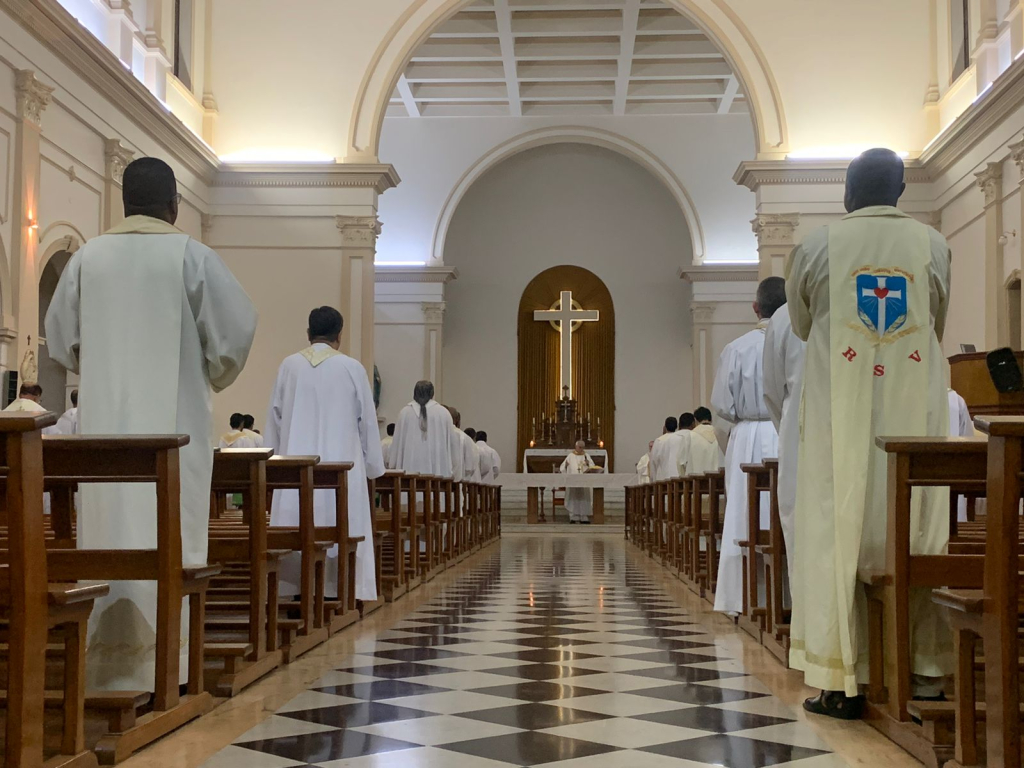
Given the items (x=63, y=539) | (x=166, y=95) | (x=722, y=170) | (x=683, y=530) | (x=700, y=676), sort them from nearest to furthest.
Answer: (x=63, y=539), (x=700, y=676), (x=683, y=530), (x=166, y=95), (x=722, y=170)

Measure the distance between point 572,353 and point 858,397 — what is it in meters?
19.5

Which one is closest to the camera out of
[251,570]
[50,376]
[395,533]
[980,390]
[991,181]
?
[251,570]

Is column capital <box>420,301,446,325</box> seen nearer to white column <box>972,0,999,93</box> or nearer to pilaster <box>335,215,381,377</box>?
pilaster <box>335,215,381,377</box>

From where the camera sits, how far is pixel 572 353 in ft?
75.8

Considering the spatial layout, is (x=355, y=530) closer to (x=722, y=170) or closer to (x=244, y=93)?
(x=244, y=93)

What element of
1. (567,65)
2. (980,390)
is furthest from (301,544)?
(567,65)

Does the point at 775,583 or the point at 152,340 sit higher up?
the point at 152,340

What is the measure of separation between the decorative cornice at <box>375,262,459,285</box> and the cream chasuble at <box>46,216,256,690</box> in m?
17.6

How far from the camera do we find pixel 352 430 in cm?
639

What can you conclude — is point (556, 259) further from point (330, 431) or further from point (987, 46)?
point (330, 431)

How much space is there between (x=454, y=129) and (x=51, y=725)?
18.9 m

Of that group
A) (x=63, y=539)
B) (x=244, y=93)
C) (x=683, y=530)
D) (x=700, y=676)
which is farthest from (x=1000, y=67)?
(x=63, y=539)

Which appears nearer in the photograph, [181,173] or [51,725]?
[51,725]

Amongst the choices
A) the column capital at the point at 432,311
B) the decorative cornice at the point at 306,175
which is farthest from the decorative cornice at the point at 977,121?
the column capital at the point at 432,311
